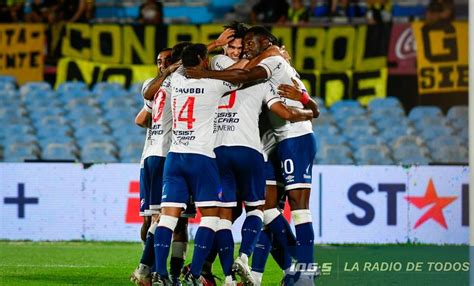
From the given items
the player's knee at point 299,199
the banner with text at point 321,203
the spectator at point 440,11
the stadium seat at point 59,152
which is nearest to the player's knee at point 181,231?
the player's knee at point 299,199

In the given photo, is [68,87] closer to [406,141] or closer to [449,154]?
[406,141]

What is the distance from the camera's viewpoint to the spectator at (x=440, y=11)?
49.0 feet

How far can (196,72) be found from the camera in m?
6.63

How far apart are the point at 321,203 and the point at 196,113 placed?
522 centimetres

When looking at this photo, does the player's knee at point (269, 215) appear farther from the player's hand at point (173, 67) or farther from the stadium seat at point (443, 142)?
the stadium seat at point (443, 142)

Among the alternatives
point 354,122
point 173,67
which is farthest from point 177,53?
point 354,122

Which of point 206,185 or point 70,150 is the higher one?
point 206,185

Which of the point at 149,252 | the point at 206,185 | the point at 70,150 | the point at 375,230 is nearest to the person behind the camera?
the point at 206,185

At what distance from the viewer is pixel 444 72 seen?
1476 cm

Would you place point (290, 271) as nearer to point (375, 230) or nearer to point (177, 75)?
point (177, 75)

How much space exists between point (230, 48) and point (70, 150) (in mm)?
7095

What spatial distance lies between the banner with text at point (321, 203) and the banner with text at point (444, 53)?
10.8 ft

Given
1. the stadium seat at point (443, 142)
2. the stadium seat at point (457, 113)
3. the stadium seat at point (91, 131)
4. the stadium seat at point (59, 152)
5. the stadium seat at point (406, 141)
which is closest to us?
the stadium seat at point (59, 152)

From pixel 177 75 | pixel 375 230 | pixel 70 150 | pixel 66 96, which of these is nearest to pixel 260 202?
pixel 177 75
